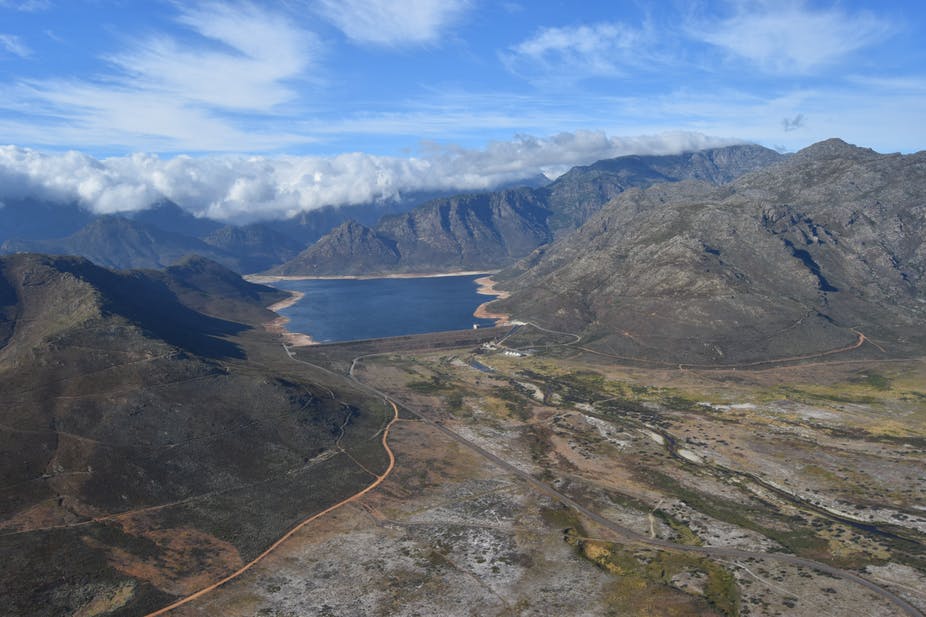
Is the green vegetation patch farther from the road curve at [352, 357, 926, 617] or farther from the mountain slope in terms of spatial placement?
the mountain slope

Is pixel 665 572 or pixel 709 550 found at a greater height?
pixel 665 572

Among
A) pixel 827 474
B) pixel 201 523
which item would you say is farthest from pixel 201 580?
pixel 827 474

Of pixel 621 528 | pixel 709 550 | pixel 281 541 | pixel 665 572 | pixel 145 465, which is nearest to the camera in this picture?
pixel 665 572

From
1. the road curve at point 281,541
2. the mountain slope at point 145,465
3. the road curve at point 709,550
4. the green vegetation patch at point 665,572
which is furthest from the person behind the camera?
the mountain slope at point 145,465

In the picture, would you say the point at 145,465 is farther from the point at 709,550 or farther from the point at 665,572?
the point at 709,550

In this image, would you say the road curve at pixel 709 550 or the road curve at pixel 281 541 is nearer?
the road curve at pixel 281 541

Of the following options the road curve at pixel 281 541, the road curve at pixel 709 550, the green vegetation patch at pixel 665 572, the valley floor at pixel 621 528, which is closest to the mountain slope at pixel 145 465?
the road curve at pixel 281 541

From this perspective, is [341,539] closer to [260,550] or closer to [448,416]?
[260,550]

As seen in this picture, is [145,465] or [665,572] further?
[145,465]

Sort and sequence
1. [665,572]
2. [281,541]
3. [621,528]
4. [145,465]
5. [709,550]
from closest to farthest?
[665,572] → [709,550] → [281,541] → [621,528] → [145,465]

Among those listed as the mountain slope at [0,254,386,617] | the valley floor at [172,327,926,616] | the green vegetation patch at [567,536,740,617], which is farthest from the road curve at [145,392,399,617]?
the green vegetation patch at [567,536,740,617]

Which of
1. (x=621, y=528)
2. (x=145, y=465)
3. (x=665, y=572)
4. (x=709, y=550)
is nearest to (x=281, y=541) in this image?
(x=145, y=465)

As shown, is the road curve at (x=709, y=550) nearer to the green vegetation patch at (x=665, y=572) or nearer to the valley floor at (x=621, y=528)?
the valley floor at (x=621, y=528)

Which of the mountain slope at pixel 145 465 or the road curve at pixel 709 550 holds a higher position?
the mountain slope at pixel 145 465
